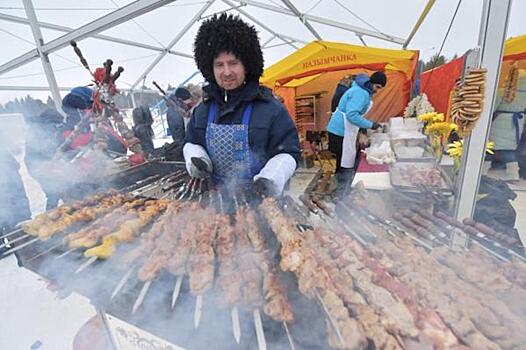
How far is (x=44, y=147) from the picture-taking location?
14.6ft

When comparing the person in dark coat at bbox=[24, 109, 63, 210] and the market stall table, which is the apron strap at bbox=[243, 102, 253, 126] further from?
the person in dark coat at bbox=[24, 109, 63, 210]

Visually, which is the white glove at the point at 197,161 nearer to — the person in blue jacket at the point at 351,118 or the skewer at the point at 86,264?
the skewer at the point at 86,264

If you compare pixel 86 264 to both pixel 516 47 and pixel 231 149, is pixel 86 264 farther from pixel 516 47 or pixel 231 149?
pixel 516 47

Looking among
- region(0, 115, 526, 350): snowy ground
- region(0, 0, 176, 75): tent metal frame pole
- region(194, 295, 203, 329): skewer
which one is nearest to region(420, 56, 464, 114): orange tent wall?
region(0, 115, 526, 350): snowy ground

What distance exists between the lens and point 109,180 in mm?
3764

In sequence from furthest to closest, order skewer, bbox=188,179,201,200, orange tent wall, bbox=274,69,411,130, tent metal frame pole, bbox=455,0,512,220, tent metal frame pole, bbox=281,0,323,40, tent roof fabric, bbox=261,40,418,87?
orange tent wall, bbox=274,69,411,130 → tent metal frame pole, bbox=281,0,323,40 → tent roof fabric, bbox=261,40,418,87 → skewer, bbox=188,179,201,200 → tent metal frame pole, bbox=455,0,512,220

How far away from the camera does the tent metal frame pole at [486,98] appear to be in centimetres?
153

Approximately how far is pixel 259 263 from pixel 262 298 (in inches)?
10.8

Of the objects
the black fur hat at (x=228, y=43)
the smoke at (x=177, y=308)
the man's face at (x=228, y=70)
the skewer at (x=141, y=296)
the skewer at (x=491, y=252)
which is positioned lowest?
the smoke at (x=177, y=308)

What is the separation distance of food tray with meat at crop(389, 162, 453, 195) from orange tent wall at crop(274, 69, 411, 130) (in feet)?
21.9

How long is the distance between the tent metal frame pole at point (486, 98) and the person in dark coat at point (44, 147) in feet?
14.1

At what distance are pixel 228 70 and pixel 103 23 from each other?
2.52 m

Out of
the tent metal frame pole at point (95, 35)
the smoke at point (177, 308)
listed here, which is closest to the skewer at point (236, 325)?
the smoke at point (177, 308)

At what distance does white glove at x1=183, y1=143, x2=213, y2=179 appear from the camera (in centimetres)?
243
